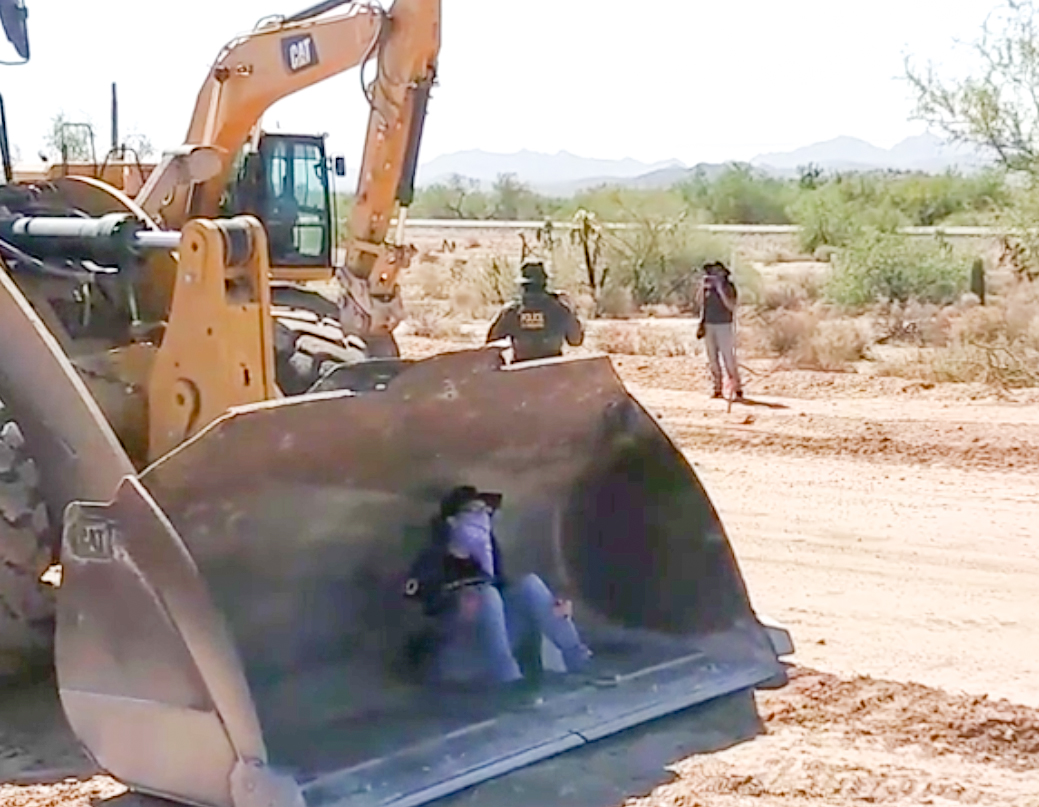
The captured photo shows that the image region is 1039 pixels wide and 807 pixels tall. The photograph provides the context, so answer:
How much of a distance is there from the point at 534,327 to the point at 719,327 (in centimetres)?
415

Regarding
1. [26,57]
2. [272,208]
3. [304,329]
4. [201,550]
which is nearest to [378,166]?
[272,208]

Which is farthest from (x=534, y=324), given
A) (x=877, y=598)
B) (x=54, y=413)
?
(x=54, y=413)

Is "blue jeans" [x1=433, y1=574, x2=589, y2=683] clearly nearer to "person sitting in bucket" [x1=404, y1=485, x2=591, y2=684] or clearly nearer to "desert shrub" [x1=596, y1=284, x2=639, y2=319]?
"person sitting in bucket" [x1=404, y1=485, x2=591, y2=684]

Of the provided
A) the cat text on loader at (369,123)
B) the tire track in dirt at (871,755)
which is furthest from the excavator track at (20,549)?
the cat text on loader at (369,123)

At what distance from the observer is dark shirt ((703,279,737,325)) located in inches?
706

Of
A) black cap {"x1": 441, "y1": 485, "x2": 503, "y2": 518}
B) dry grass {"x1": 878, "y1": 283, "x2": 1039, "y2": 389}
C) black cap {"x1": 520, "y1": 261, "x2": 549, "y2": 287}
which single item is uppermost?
black cap {"x1": 520, "y1": 261, "x2": 549, "y2": 287}

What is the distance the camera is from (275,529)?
6727mm

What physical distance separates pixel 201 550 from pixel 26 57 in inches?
119

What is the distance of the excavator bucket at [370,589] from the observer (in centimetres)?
593

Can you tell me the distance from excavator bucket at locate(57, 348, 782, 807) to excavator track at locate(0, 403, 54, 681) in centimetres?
88

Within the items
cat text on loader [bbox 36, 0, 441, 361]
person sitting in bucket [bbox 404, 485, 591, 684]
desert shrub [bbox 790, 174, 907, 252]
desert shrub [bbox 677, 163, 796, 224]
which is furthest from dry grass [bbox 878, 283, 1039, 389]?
desert shrub [bbox 677, 163, 796, 224]

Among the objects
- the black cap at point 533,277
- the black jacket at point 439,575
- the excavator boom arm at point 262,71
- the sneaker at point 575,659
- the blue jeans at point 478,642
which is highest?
the excavator boom arm at point 262,71

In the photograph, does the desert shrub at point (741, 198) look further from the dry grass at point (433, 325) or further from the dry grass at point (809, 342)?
the dry grass at point (809, 342)

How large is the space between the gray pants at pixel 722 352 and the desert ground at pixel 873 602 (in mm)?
368
